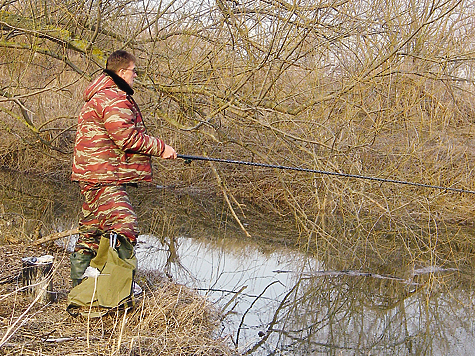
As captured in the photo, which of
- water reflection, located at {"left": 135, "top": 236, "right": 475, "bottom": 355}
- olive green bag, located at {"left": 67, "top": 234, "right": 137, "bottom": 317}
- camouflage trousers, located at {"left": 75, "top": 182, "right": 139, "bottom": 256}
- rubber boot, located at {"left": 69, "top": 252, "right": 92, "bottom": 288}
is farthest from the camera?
water reflection, located at {"left": 135, "top": 236, "right": 475, "bottom": 355}

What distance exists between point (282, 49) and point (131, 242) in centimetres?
272

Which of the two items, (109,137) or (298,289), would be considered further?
(298,289)

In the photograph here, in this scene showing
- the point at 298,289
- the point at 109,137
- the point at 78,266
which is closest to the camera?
the point at 109,137

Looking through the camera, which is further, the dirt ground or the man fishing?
the man fishing

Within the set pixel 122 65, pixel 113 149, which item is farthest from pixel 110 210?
pixel 122 65

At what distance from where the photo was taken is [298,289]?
18.0 feet

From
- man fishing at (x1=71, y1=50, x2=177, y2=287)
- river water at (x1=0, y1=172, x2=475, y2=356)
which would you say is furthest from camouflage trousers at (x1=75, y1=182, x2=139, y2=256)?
river water at (x1=0, y1=172, x2=475, y2=356)

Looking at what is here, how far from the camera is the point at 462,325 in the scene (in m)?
4.76

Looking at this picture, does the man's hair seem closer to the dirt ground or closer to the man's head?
the man's head

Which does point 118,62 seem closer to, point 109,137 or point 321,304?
point 109,137

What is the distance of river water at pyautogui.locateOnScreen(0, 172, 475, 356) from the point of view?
433 centimetres

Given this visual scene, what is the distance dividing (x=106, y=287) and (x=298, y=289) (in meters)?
2.41

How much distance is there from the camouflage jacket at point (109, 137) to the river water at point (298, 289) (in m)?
1.27

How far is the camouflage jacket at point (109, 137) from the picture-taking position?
3.58m
